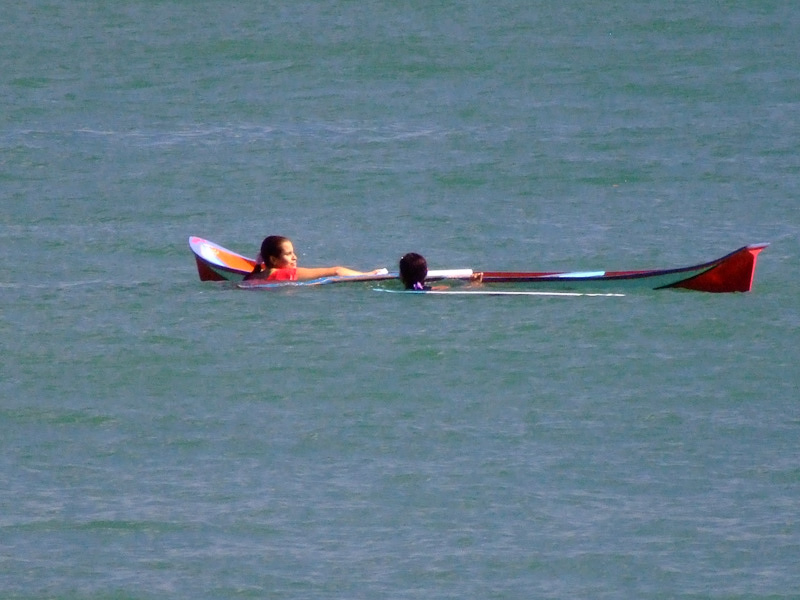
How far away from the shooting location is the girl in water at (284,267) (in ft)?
39.2

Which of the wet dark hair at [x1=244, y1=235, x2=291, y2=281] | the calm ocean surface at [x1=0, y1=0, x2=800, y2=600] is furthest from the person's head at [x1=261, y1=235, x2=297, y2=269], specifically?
the calm ocean surface at [x1=0, y1=0, x2=800, y2=600]

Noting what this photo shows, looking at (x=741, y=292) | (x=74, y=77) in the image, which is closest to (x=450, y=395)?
(x=741, y=292)

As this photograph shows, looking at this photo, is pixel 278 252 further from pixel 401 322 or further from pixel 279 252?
pixel 401 322

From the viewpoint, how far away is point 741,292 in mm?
11508

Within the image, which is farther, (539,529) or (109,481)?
(109,481)

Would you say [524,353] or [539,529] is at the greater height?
[524,353]

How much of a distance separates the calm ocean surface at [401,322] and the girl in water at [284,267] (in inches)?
8.8

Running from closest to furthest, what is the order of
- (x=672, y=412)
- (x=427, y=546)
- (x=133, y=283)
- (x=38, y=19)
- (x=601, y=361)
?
(x=427, y=546) < (x=672, y=412) < (x=601, y=361) < (x=133, y=283) < (x=38, y=19)

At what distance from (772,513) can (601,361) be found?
2.61 metres

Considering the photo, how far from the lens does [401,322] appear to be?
11211 mm

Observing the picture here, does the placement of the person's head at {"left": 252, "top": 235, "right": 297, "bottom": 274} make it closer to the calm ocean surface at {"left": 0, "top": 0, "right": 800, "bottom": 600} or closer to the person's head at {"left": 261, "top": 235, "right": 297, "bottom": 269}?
the person's head at {"left": 261, "top": 235, "right": 297, "bottom": 269}

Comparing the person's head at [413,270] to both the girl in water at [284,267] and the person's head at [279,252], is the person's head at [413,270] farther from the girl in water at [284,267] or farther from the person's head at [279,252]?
the person's head at [279,252]

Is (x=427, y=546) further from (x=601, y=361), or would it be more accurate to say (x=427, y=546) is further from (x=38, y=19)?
(x=38, y=19)

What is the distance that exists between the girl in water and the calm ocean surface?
0.73 feet
